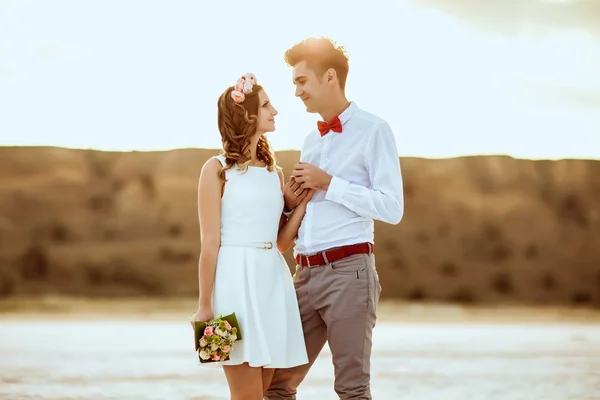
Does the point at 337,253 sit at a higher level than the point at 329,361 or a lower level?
higher

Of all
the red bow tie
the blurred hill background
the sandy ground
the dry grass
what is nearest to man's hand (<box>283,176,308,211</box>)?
the red bow tie

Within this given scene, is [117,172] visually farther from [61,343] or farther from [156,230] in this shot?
[61,343]

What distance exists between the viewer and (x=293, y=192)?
11.3 ft

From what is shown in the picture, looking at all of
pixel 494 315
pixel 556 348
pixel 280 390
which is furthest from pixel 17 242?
pixel 280 390

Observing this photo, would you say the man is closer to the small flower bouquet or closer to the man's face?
the man's face

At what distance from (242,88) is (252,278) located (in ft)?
2.22

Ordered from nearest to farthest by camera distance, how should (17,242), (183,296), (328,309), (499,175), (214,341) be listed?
(214,341), (328,309), (183,296), (17,242), (499,175)

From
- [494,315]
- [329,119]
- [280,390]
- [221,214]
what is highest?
[329,119]

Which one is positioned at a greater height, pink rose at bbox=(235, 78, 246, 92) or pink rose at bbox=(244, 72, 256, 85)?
pink rose at bbox=(244, 72, 256, 85)

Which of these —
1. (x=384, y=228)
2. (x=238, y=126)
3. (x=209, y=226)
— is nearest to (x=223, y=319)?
(x=209, y=226)

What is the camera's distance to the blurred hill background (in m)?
20.5

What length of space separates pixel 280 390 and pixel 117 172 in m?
20.3

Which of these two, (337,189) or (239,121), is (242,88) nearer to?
(239,121)

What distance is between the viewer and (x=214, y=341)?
3166mm
